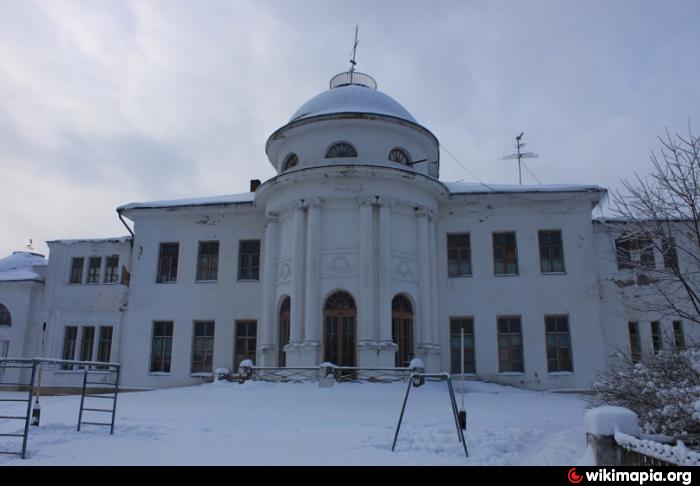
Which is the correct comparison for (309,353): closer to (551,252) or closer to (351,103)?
(351,103)

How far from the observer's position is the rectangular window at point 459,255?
22547 mm

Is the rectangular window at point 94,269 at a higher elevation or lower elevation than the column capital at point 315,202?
lower

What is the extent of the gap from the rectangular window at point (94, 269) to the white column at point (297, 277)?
1070 centimetres

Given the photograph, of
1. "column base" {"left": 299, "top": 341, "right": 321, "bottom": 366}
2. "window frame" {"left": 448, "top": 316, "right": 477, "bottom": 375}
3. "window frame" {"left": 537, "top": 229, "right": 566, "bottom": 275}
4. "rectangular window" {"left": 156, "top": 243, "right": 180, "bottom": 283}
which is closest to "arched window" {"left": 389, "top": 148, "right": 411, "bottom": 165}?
"window frame" {"left": 537, "top": 229, "right": 566, "bottom": 275}

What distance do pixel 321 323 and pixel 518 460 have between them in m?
12.4

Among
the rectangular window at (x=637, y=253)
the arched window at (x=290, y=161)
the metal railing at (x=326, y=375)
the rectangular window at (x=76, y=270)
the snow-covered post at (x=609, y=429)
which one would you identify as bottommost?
the snow-covered post at (x=609, y=429)

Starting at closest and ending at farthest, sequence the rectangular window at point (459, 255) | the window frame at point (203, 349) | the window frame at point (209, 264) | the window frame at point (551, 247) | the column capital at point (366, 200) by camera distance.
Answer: the column capital at point (366, 200)
the window frame at point (551, 247)
the rectangular window at point (459, 255)
the window frame at point (203, 349)
the window frame at point (209, 264)

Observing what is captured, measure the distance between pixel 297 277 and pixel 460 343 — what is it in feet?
21.8

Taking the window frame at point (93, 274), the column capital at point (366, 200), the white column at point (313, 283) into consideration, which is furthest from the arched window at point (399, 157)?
the window frame at point (93, 274)

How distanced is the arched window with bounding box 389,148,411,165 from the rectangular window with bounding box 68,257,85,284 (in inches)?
587

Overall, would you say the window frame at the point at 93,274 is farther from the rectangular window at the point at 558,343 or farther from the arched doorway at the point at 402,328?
the rectangular window at the point at 558,343

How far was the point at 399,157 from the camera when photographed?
71.3ft

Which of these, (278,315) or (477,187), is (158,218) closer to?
(278,315)

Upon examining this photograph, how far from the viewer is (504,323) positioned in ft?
71.9
